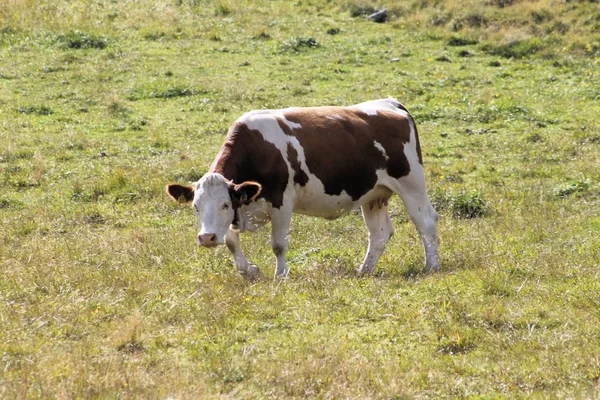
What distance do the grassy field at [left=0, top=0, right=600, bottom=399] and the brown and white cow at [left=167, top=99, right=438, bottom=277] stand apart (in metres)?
0.44

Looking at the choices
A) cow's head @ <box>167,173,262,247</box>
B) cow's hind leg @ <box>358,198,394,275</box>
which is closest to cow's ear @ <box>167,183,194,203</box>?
cow's head @ <box>167,173,262,247</box>

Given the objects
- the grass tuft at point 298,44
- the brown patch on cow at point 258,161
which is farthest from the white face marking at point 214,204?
the grass tuft at point 298,44

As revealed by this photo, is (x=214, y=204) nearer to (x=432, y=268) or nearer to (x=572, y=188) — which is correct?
(x=432, y=268)

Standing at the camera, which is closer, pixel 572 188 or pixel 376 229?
pixel 376 229

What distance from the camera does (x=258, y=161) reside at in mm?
11281

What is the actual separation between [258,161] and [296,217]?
130 inches

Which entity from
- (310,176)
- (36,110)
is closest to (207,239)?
(310,176)

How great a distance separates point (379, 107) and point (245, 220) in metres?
2.51

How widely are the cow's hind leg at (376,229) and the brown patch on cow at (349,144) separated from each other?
561 mm

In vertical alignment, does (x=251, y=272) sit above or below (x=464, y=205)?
above

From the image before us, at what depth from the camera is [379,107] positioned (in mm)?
12781

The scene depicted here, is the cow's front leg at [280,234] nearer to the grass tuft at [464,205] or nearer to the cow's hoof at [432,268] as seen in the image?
the cow's hoof at [432,268]

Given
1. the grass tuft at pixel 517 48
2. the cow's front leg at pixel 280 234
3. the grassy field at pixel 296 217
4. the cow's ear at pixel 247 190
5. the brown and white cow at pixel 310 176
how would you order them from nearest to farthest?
1. the grassy field at pixel 296 217
2. the cow's ear at pixel 247 190
3. the brown and white cow at pixel 310 176
4. the cow's front leg at pixel 280 234
5. the grass tuft at pixel 517 48

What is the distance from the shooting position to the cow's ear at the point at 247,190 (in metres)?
10.5
